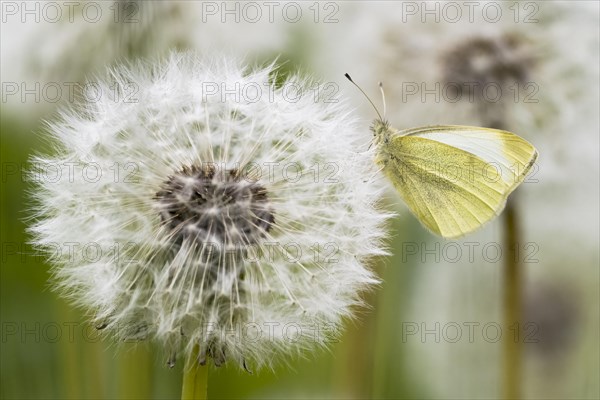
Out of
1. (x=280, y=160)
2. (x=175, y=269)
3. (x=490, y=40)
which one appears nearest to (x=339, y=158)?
(x=280, y=160)

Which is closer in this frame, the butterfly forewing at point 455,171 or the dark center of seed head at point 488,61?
the butterfly forewing at point 455,171

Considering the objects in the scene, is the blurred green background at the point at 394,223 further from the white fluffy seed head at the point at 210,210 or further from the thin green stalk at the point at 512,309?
the white fluffy seed head at the point at 210,210

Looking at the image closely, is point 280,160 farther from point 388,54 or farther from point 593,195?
point 593,195

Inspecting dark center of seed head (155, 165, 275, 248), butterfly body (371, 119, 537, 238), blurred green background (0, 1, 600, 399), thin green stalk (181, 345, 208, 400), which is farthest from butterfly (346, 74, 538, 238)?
thin green stalk (181, 345, 208, 400)

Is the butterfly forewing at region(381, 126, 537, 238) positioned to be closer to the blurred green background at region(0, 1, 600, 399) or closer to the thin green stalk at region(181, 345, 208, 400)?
the blurred green background at region(0, 1, 600, 399)

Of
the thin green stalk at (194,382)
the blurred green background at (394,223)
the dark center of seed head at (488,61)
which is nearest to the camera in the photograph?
the thin green stalk at (194,382)

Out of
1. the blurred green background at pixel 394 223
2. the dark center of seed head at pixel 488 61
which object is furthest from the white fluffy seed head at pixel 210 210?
the dark center of seed head at pixel 488 61

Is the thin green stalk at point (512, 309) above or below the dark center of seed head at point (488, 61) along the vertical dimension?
below
